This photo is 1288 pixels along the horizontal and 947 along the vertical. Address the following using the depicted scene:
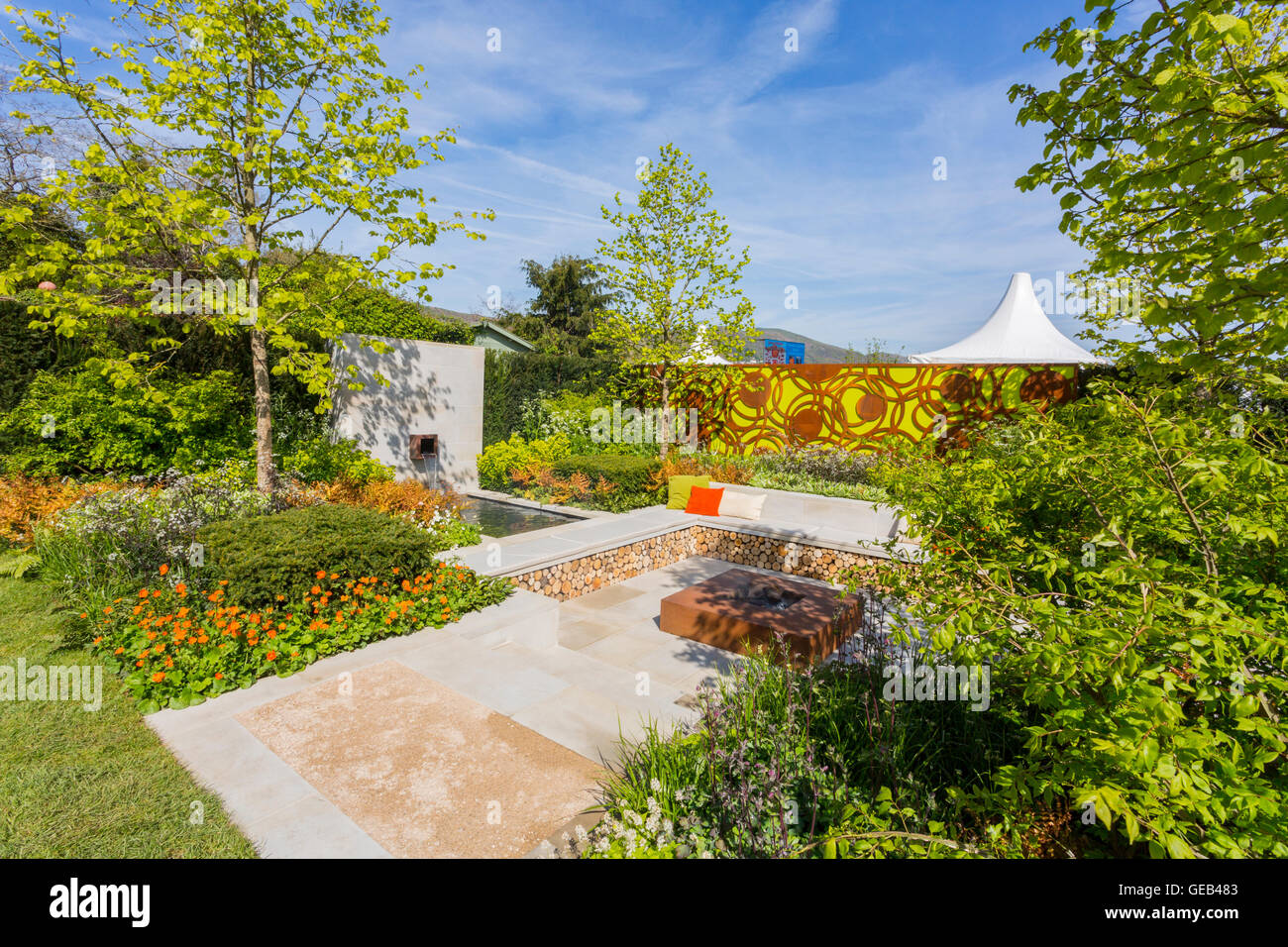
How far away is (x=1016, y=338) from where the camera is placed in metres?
15.2

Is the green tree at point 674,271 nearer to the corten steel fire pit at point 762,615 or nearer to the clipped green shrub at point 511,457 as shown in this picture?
the clipped green shrub at point 511,457

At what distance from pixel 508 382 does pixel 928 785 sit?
13.4 metres

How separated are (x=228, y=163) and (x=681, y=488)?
323 inches

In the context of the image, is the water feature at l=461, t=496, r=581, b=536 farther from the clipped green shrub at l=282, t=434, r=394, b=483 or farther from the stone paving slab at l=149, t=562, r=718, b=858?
the stone paving slab at l=149, t=562, r=718, b=858

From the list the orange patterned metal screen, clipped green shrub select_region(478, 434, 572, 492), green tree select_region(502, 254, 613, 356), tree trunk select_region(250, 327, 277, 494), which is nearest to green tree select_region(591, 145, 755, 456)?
the orange patterned metal screen

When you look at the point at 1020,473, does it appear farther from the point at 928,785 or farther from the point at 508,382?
the point at 508,382

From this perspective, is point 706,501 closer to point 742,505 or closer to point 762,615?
point 742,505

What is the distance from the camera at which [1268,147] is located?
197 cm

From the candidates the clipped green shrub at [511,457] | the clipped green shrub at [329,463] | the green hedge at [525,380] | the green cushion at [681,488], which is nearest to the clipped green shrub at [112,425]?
the clipped green shrub at [329,463]

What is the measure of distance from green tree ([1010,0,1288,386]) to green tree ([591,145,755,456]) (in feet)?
36.4

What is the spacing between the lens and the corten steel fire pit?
566 centimetres

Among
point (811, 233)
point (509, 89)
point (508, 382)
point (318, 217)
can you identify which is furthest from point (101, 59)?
point (811, 233)

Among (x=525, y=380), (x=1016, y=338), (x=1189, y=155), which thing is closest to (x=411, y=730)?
(x=1189, y=155)
